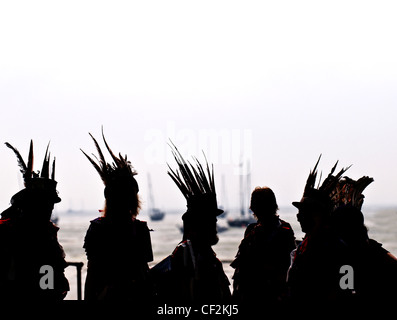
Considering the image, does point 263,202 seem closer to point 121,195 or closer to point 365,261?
point 365,261

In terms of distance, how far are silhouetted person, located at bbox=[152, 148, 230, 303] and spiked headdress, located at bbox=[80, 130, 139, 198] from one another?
0.53 m

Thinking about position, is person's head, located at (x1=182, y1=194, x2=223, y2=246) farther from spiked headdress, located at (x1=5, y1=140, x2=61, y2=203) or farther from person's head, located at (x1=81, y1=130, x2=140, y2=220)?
spiked headdress, located at (x1=5, y1=140, x2=61, y2=203)

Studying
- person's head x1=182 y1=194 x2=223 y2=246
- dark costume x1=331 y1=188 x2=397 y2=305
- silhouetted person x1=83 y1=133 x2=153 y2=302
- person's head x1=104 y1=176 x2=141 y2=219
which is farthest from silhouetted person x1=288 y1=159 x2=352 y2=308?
person's head x1=104 y1=176 x2=141 y2=219

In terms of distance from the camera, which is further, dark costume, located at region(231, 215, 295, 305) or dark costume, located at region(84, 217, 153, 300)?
dark costume, located at region(231, 215, 295, 305)

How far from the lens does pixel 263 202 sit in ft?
13.4

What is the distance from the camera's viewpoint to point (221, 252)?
53250 millimetres

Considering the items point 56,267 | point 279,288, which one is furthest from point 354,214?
point 56,267

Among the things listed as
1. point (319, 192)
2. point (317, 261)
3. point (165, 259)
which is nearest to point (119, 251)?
point (165, 259)

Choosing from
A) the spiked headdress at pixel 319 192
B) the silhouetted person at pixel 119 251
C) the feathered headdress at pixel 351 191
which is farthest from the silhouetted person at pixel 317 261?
the silhouetted person at pixel 119 251

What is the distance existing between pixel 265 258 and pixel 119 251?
1280mm

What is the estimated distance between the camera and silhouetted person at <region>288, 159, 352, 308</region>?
3469mm

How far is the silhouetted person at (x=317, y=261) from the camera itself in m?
3.47
